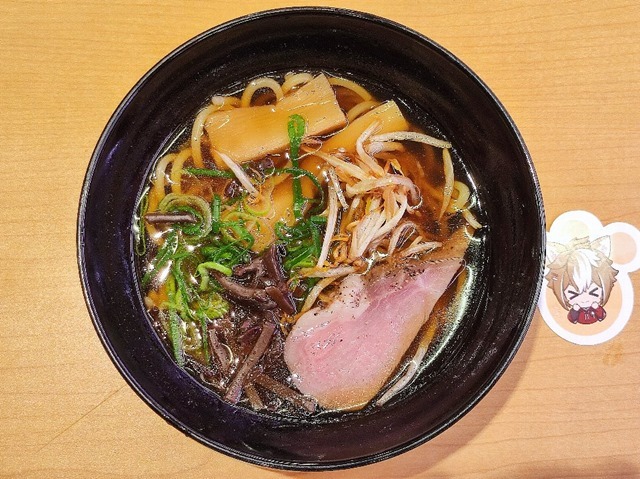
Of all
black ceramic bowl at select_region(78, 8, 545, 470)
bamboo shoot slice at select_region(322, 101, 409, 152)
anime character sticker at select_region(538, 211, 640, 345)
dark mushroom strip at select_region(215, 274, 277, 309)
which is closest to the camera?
black ceramic bowl at select_region(78, 8, 545, 470)

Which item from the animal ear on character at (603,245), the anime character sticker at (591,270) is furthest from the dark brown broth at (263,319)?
the animal ear on character at (603,245)

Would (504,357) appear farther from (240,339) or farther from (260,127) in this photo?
(260,127)

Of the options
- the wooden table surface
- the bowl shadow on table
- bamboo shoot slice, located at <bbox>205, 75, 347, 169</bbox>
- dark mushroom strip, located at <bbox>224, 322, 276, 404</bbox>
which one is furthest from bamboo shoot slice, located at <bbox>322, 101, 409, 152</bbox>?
the bowl shadow on table

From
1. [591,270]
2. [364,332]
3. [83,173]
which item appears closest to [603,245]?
[591,270]

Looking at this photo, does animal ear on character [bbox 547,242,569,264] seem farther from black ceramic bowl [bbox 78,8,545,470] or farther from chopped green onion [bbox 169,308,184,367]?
chopped green onion [bbox 169,308,184,367]

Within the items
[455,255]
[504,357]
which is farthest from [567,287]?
[504,357]

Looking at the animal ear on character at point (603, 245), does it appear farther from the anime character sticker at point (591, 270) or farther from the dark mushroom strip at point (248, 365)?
the dark mushroom strip at point (248, 365)

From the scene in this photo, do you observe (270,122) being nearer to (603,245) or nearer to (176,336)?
(176,336)
